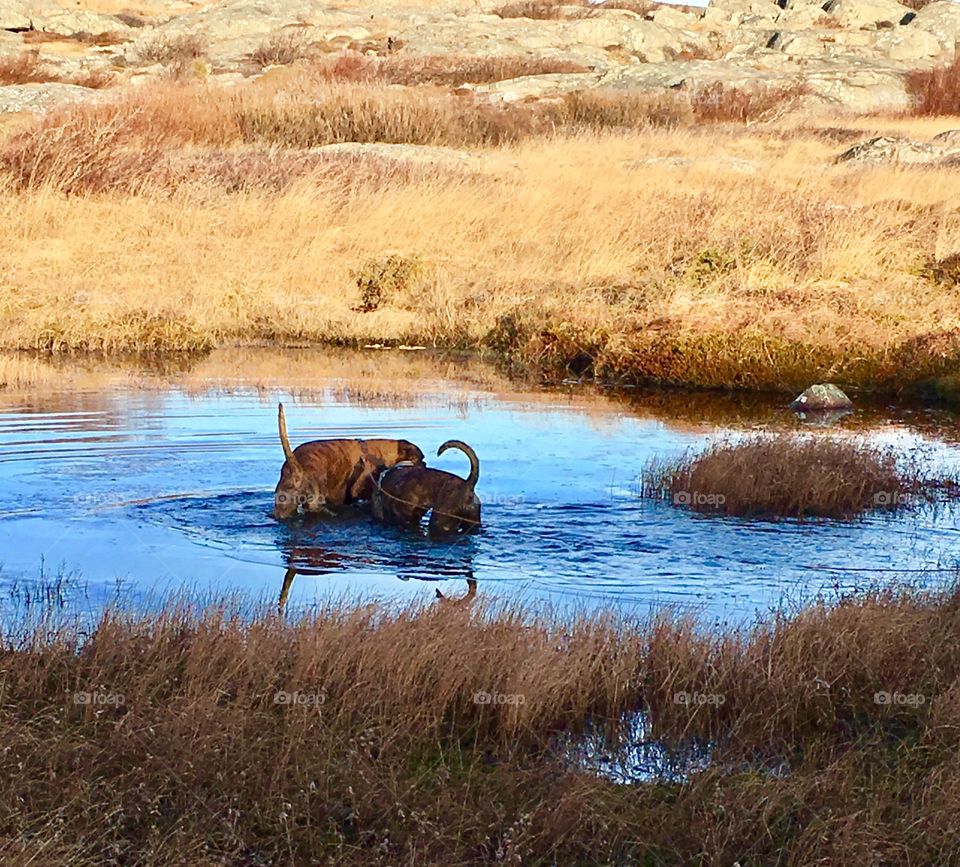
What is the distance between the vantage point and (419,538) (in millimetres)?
8445

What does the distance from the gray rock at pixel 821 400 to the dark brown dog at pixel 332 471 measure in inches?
223

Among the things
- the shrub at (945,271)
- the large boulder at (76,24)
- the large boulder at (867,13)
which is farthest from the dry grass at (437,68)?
the shrub at (945,271)

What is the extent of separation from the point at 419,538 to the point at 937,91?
31140 mm

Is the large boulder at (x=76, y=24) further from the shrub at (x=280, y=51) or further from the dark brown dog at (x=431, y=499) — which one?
the dark brown dog at (x=431, y=499)

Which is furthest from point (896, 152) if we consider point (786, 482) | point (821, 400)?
point (786, 482)

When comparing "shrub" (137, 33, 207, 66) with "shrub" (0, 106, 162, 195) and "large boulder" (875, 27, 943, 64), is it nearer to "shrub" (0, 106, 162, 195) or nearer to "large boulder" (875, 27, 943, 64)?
"shrub" (0, 106, 162, 195)

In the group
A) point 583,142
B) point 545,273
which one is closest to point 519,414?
point 545,273

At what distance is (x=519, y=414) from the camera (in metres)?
12.6

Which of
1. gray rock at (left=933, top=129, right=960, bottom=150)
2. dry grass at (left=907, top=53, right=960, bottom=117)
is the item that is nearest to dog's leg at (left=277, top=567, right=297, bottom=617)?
gray rock at (left=933, top=129, right=960, bottom=150)

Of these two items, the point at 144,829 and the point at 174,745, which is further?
the point at 174,745

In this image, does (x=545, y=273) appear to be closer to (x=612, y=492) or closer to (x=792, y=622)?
(x=612, y=492)

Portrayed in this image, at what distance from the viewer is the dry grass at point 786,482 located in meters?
9.34

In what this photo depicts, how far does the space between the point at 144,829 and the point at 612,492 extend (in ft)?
18.4

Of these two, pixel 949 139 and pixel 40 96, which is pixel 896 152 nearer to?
pixel 949 139
